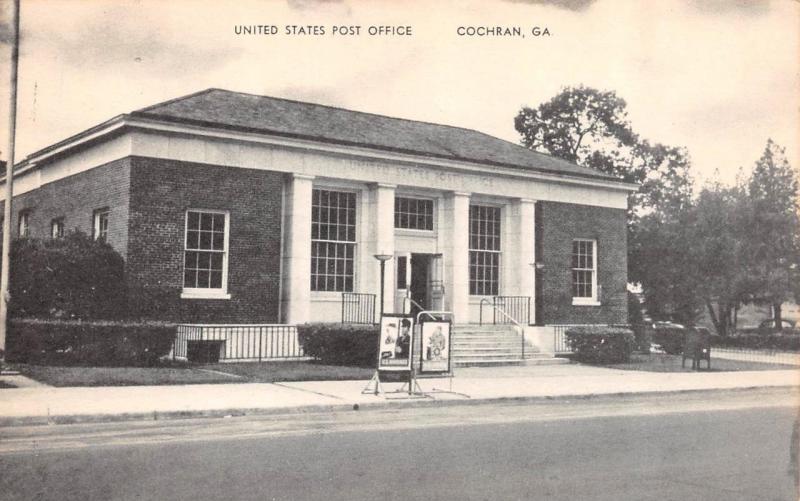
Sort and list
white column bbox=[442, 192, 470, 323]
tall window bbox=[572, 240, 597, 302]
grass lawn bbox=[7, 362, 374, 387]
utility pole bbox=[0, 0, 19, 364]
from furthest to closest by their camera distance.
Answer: tall window bbox=[572, 240, 597, 302], white column bbox=[442, 192, 470, 323], grass lawn bbox=[7, 362, 374, 387], utility pole bbox=[0, 0, 19, 364]

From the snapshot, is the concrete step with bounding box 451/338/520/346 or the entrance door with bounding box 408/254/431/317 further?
the entrance door with bounding box 408/254/431/317

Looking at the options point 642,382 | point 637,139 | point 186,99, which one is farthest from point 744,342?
point 186,99

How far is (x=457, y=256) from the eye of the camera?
2625cm

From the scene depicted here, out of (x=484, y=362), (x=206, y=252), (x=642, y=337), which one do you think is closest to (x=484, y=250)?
(x=484, y=362)

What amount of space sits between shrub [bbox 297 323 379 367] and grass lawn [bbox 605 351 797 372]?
25.1ft

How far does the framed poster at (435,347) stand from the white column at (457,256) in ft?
34.6

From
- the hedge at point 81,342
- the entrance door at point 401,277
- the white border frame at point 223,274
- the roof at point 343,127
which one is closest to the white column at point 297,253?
the roof at point 343,127

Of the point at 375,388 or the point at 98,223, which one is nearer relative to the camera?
the point at 375,388

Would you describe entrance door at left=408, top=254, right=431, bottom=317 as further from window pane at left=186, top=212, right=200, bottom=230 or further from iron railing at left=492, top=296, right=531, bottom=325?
window pane at left=186, top=212, right=200, bottom=230

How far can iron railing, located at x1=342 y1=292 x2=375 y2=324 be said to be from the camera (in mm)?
24188

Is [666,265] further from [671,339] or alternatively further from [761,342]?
[671,339]

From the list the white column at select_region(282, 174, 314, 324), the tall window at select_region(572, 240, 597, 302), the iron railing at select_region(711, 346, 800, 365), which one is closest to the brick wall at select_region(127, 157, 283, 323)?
the white column at select_region(282, 174, 314, 324)

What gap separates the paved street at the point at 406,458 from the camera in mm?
7168

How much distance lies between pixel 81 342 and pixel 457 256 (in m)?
12.7
